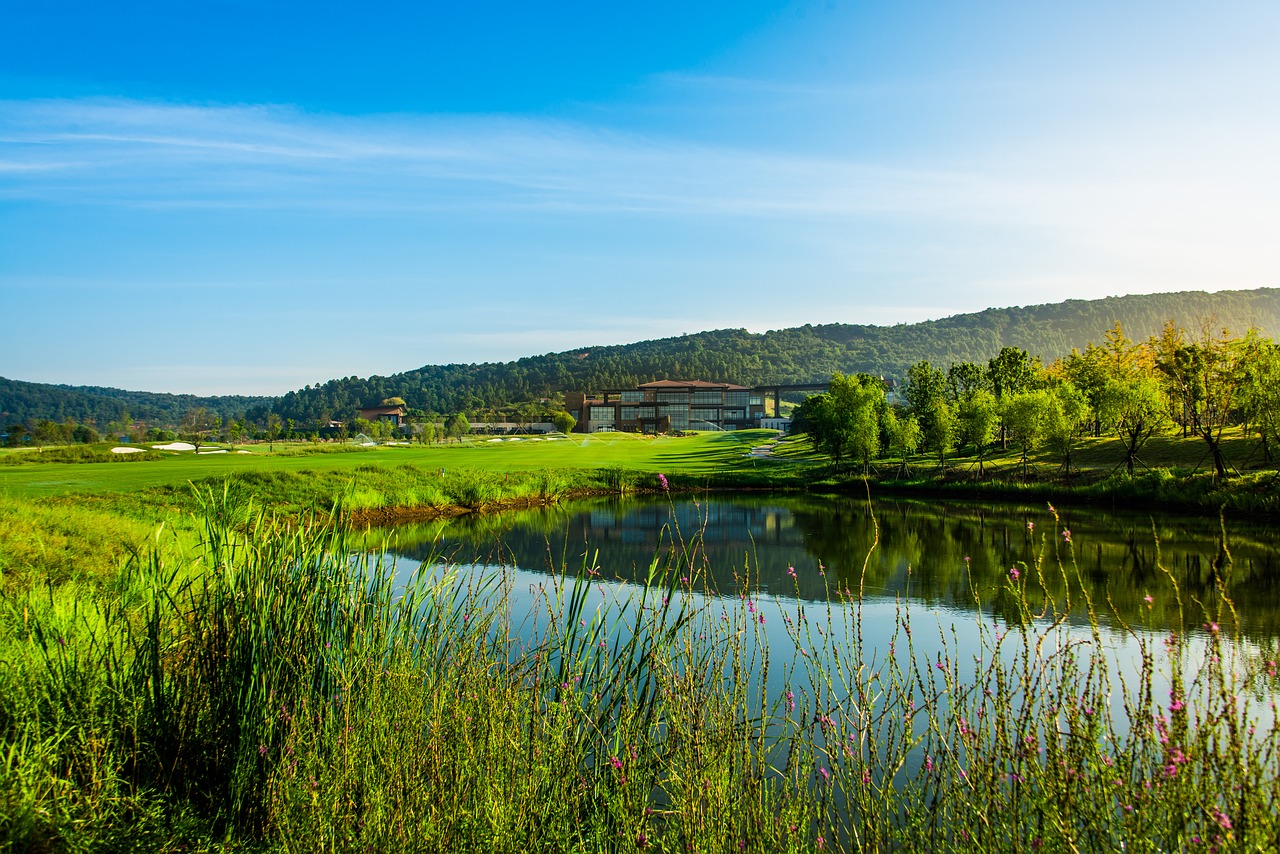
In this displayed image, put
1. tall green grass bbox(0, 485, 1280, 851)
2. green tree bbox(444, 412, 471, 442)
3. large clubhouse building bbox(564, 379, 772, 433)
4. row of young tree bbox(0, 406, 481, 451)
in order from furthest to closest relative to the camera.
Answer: large clubhouse building bbox(564, 379, 772, 433), green tree bbox(444, 412, 471, 442), row of young tree bbox(0, 406, 481, 451), tall green grass bbox(0, 485, 1280, 851)

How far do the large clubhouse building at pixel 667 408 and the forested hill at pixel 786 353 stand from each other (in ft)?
46.1

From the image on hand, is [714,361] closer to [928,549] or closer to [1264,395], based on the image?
[1264,395]

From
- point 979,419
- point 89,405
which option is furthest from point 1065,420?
point 89,405

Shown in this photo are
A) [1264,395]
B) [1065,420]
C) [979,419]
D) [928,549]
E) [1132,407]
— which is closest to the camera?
[928,549]

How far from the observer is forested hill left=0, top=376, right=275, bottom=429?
82.8 metres

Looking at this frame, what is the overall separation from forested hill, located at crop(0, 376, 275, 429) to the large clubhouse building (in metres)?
46.1

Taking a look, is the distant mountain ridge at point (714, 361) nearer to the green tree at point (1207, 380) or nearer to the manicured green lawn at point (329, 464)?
the manicured green lawn at point (329, 464)

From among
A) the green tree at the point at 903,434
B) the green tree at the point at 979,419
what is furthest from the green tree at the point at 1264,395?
the green tree at the point at 903,434

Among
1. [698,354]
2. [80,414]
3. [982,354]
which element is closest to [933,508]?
[80,414]

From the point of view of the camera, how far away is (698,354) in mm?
143375

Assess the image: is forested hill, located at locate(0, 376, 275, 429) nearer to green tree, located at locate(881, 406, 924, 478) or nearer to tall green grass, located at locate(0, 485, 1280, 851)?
green tree, located at locate(881, 406, 924, 478)

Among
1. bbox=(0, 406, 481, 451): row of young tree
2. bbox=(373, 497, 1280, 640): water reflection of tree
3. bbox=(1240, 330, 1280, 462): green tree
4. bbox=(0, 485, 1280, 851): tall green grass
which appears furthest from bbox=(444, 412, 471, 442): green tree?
bbox=(0, 485, 1280, 851): tall green grass

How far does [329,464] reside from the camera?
31.9 m

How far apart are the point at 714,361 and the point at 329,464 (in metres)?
109
